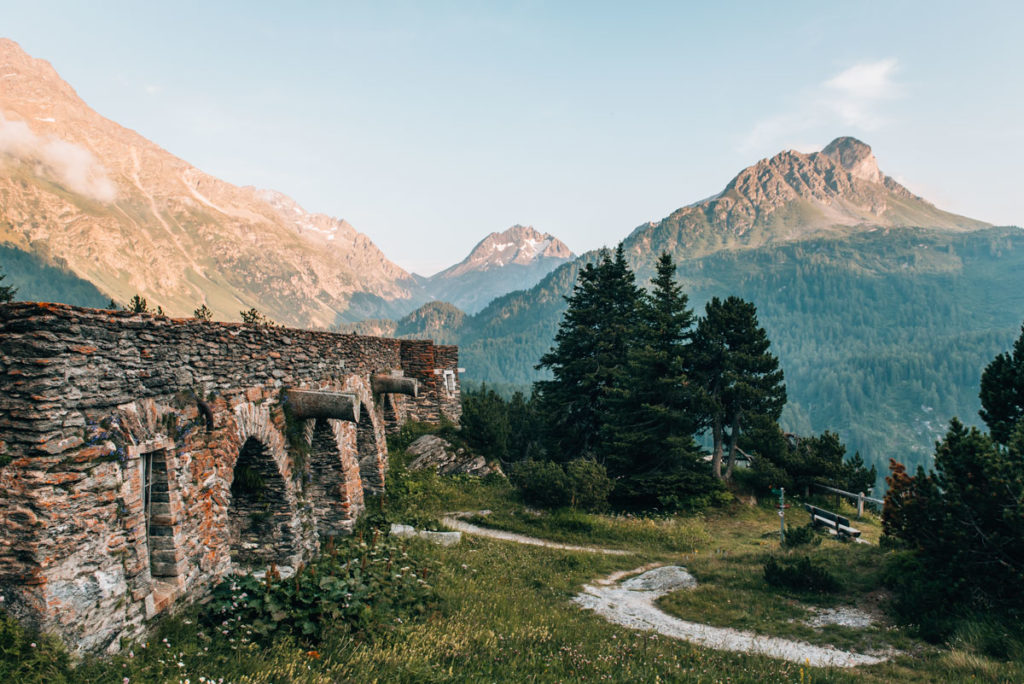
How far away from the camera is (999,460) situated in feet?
28.1

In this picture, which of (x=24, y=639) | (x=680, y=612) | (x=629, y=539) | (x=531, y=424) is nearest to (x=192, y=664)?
(x=24, y=639)

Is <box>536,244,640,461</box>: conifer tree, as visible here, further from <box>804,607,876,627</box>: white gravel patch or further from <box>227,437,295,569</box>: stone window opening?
<box>227,437,295,569</box>: stone window opening

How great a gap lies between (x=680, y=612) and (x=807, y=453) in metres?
16.2

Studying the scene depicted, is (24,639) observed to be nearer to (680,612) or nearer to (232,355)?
(232,355)

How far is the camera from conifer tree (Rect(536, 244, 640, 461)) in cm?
2661

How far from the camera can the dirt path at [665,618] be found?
807 centimetres

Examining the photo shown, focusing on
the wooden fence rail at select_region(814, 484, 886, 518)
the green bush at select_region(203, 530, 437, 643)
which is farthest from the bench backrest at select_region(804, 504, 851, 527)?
the green bush at select_region(203, 530, 437, 643)

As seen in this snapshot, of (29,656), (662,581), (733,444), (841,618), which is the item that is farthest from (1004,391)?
(29,656)

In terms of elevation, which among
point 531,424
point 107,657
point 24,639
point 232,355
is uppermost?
point 232,355

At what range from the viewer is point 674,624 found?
379 inches

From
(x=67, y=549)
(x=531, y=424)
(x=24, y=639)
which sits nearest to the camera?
(x=24, y=639)

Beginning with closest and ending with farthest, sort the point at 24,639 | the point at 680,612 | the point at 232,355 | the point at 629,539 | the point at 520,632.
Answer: the point at 24,639
the point at 520,632
the point at 232,355
the point at 680,612
the point at 629,539

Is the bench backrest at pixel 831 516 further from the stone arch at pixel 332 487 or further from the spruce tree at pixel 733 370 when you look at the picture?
the stone arch at pixel 332 487

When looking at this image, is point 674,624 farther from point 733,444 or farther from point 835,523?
point 733,444
